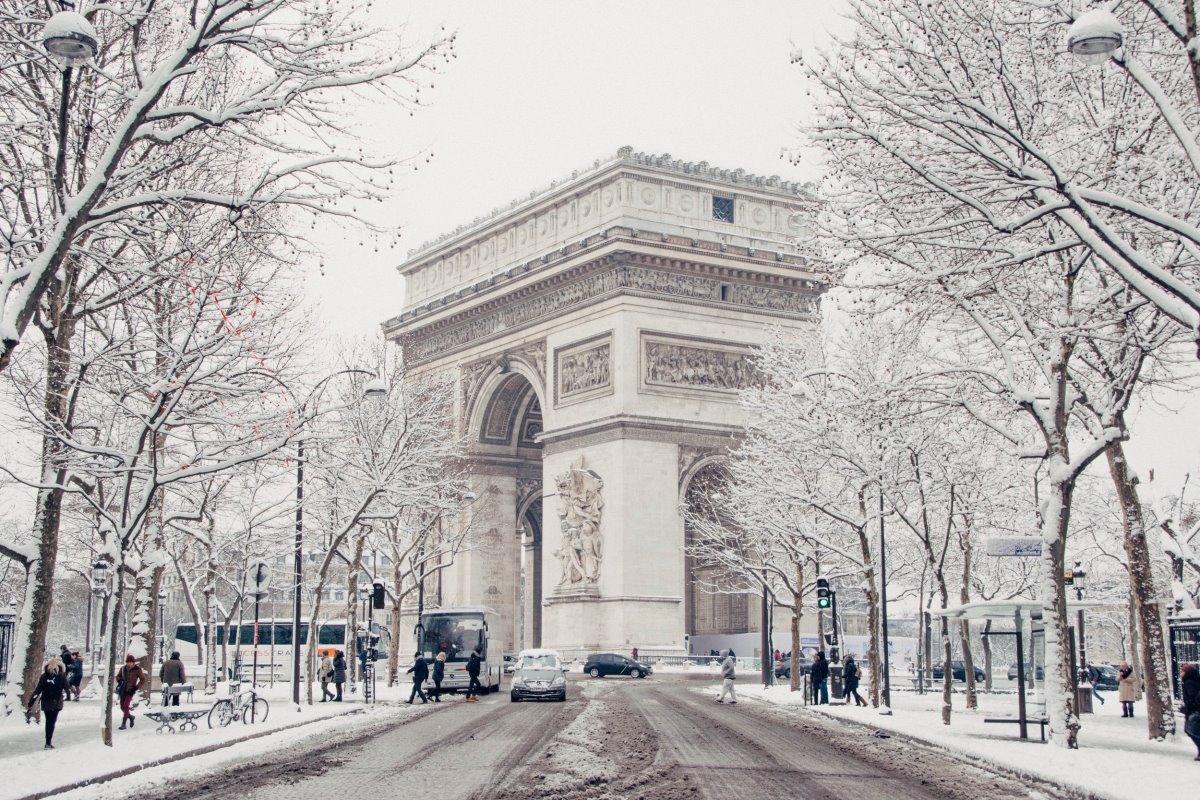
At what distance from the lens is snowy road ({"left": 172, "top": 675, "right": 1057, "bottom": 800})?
1566cm

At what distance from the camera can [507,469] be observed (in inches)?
2795

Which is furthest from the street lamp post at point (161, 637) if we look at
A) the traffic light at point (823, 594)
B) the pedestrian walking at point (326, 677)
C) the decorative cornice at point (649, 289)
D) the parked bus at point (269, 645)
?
the traffic light at point (823, 594)

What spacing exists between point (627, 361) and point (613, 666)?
12833 millimetres

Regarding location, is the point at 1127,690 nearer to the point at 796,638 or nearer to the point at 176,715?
the point at 796,638

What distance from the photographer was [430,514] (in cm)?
5534

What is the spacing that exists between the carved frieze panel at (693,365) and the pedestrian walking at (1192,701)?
3998cm

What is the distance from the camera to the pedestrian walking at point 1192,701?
19.5 meters

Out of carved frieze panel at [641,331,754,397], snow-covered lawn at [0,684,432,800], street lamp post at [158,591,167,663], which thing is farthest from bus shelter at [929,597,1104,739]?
street lamp post at [158,591,167,663]

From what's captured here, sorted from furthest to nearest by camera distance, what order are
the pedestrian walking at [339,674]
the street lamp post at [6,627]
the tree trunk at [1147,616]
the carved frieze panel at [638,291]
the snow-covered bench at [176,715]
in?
the carved frieze panel at [638,291], the pedestrian walking at [339,674], the street lamp post at [6,627], the snow-covered bench at [176,715], the tree trunk at [1147,616]

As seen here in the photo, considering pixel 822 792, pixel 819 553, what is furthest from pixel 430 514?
pixel 822 792

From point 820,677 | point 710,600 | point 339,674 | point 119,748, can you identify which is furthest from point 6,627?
point 710,600

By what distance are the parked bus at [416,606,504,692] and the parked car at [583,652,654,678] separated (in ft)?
22.9

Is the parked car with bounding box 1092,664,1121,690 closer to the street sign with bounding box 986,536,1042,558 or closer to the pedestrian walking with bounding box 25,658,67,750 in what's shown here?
the street sign with bounding box 986,536,1042,558

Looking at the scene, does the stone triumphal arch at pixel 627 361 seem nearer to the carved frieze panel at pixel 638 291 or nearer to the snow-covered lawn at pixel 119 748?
the carved frieze panel at pixel 638 291
